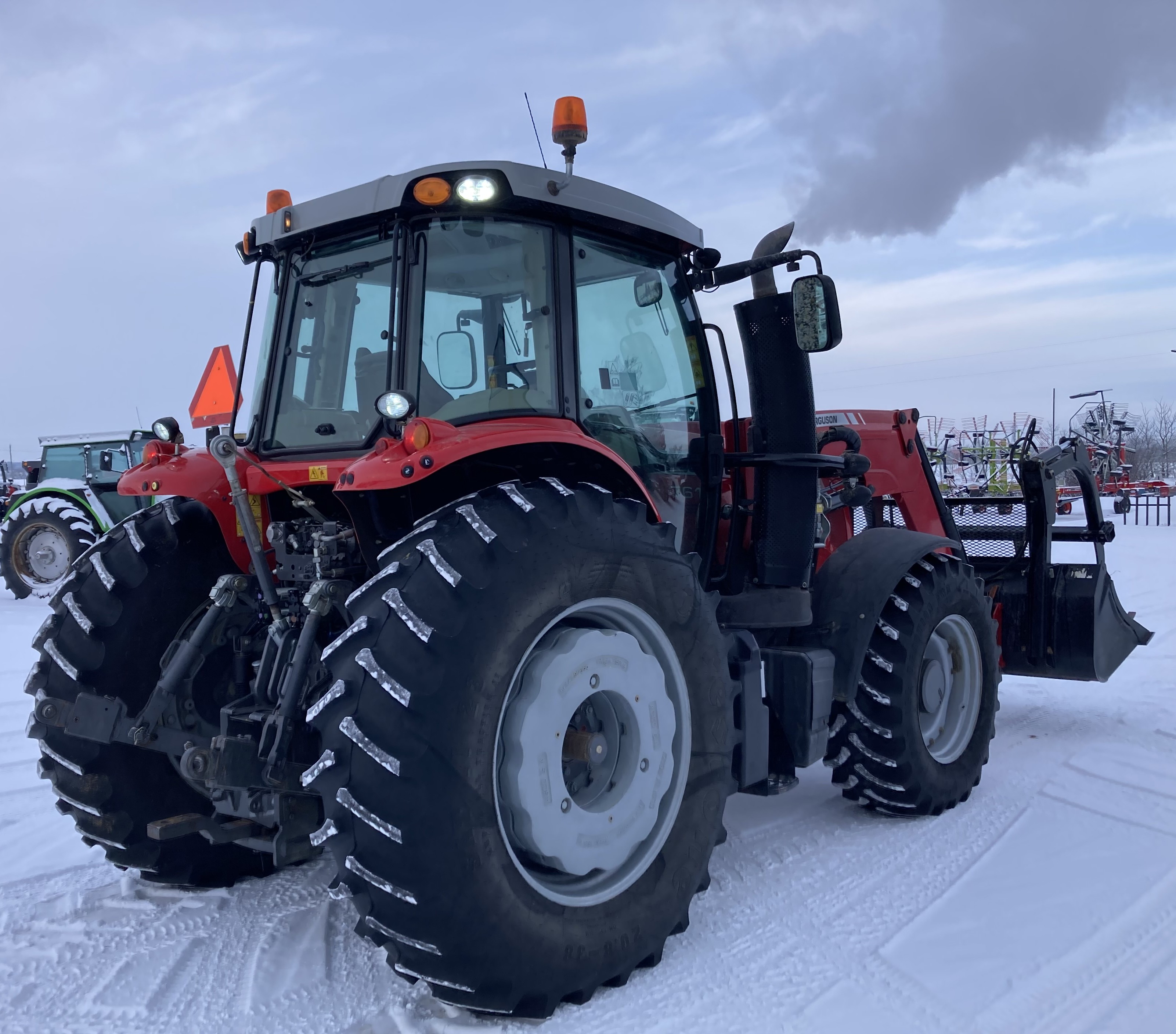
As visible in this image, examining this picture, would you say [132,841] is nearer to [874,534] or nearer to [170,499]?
[170,499]

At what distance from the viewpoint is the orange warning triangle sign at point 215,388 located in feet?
17.4

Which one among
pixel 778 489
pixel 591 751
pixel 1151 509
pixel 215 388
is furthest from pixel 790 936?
pixel 1151 509

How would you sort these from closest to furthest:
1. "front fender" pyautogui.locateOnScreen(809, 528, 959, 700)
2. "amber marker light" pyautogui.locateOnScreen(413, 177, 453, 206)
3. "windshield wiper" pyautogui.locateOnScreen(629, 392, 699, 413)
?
1. "amber marker light" pyautogui.locateOnScreen(413, 177, 453, 206)
2. "windshield wiper" pyautogui.locateOnScreen(629, 392, 699, 413)
3. "front fender" pyautogui.locateOnScreen(809, 528, 959, 700)

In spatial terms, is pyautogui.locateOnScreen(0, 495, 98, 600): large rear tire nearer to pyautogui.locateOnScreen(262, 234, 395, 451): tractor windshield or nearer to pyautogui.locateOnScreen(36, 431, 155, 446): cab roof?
pyautogui.locateOnScreen(36, 431, 155, 446): cab roof

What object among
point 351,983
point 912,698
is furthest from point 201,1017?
point 912,698

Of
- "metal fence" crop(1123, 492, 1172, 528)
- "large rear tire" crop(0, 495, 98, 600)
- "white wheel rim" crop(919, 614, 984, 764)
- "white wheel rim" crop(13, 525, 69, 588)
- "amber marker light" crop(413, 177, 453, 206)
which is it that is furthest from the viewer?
"metal fence" crop(1123, 492, 1172, 528)

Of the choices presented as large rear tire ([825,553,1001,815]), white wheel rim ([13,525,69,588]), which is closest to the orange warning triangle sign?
large rear tire ([825,553,1001,815])

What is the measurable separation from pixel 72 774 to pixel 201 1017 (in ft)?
3.30

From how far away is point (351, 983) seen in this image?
2.66 metres

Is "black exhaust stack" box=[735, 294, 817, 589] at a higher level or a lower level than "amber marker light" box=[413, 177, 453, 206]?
lower

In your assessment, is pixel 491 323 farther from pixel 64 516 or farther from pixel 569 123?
pixel 64 516

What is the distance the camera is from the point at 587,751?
2.76 m

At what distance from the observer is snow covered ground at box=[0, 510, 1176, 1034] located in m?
2.52

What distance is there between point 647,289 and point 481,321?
0.76 metres
